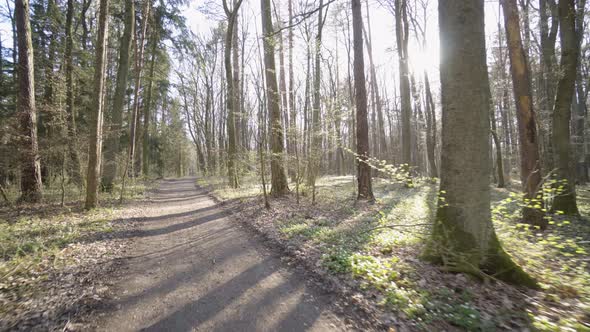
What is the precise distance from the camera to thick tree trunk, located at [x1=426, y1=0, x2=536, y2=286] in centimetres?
337

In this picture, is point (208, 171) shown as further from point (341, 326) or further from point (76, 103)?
point (341, 326)

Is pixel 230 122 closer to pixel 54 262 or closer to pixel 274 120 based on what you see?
pixel 274 120

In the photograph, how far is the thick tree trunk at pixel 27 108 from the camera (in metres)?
7.71

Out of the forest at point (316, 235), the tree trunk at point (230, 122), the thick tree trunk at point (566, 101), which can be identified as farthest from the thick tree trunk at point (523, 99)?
the tree trunk at point (230, 122)

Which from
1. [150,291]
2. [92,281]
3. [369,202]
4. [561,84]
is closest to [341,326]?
[150,291]

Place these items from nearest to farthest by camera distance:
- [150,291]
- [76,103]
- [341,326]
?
[341,326]
[150,291]
[76,103]

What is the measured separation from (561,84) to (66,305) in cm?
1107

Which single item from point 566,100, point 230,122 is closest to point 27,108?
point 230,122

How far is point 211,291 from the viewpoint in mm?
3354

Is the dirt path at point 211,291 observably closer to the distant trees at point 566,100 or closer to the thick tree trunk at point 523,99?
the thick tree trunk at point 523,99

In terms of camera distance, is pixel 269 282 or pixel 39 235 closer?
pixel 269 282

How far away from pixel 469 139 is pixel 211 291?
13.2 ft

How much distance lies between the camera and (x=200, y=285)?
11.6 ft

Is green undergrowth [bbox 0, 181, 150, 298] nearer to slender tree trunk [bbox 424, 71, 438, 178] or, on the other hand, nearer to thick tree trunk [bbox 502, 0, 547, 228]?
thick tree trunk [bbox 502, 0, 547, 228]
